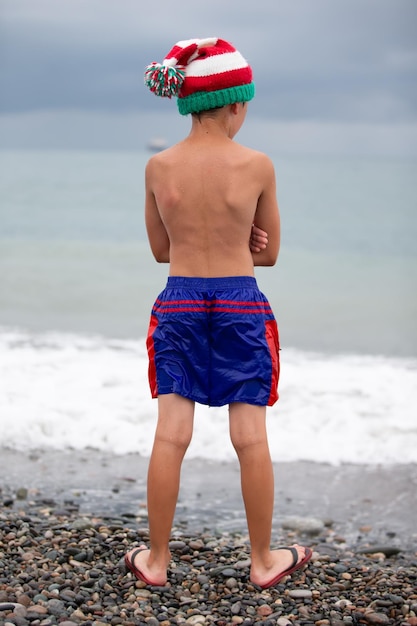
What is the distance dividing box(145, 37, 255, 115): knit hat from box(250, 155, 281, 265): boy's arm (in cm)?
30

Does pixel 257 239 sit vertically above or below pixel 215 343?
above

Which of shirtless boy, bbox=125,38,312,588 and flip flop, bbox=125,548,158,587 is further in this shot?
flip flop, bbox=125,548,158,587

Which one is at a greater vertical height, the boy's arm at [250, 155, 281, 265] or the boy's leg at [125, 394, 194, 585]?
the boy's arm at [250, 155, 281, 265]

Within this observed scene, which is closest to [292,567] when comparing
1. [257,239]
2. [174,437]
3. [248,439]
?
[248,439]

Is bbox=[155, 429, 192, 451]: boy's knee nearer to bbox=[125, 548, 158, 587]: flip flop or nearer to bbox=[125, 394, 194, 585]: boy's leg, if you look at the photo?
bbox=[125, 394, 194, 585]: boy's leg

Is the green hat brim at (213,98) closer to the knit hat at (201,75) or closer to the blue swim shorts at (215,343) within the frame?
the knit hat at (201,75)

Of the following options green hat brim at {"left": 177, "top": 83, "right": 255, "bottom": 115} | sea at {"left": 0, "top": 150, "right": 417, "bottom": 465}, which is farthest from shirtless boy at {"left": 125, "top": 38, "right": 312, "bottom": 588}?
sea at {"left": 0, "top": 150, "right": 417, "bottom": 465}

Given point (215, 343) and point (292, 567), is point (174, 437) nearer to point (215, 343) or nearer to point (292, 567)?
point (215, 343)

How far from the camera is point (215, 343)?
3.46 m

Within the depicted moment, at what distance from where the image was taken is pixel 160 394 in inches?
139

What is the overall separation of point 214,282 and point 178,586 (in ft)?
4.12

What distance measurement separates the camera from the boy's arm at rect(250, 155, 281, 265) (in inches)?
135

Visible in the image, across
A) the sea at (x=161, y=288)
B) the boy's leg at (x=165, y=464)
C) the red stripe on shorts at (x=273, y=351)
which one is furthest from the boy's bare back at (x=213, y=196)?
the sea at (x=161, y=288)

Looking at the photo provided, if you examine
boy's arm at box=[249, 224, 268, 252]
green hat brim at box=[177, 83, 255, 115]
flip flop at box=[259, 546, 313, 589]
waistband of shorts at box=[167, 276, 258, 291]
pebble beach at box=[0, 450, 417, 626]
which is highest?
green hat brim at box=[177, 83, 255, 115]
